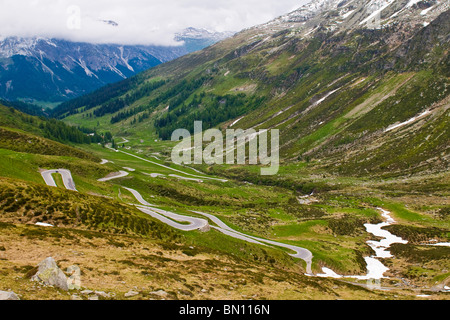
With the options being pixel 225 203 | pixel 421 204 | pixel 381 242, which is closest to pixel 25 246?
pixel 381 242

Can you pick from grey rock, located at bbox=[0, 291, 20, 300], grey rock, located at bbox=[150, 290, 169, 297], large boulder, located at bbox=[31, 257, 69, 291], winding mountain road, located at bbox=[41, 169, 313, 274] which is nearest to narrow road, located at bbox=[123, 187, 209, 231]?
winding mountain road, located at bbox=[41, 169, 313, 274]

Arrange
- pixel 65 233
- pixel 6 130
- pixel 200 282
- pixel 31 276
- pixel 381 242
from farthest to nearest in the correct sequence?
pixel 6 130 → pixel 381 242 → pixel 65 233 → pixel 200 282 → pixel 31 276

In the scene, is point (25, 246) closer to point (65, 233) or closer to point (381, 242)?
point (65, 233)

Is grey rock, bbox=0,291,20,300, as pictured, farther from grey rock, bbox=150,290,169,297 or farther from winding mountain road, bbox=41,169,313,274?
winding mountain road, bbox=41,169,313,274

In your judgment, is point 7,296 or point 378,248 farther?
point 378,248

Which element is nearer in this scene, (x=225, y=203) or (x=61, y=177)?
(x=61, y=177)

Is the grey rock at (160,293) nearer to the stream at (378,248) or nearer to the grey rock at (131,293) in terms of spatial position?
the grey rock at (131,293)

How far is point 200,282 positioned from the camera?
106 feet

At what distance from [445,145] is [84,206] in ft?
606

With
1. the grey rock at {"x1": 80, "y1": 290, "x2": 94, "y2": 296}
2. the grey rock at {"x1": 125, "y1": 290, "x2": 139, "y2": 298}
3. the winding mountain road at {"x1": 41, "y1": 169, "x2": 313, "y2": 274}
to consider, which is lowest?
the winding mountain road at {"x1": 41, "y1": 169, "x2": 313, "y2": 274}

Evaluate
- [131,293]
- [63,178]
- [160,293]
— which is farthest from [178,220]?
[131,293]

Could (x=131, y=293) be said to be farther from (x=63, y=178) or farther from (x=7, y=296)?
(x=63, y=178)

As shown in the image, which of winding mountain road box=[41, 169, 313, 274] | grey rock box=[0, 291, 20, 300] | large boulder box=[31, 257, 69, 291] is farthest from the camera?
winding mountain road box=[41, 169, 313, 274]

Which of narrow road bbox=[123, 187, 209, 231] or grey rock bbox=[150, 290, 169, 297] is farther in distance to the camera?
narrow road bbox=[123, 187, 209, 231]
